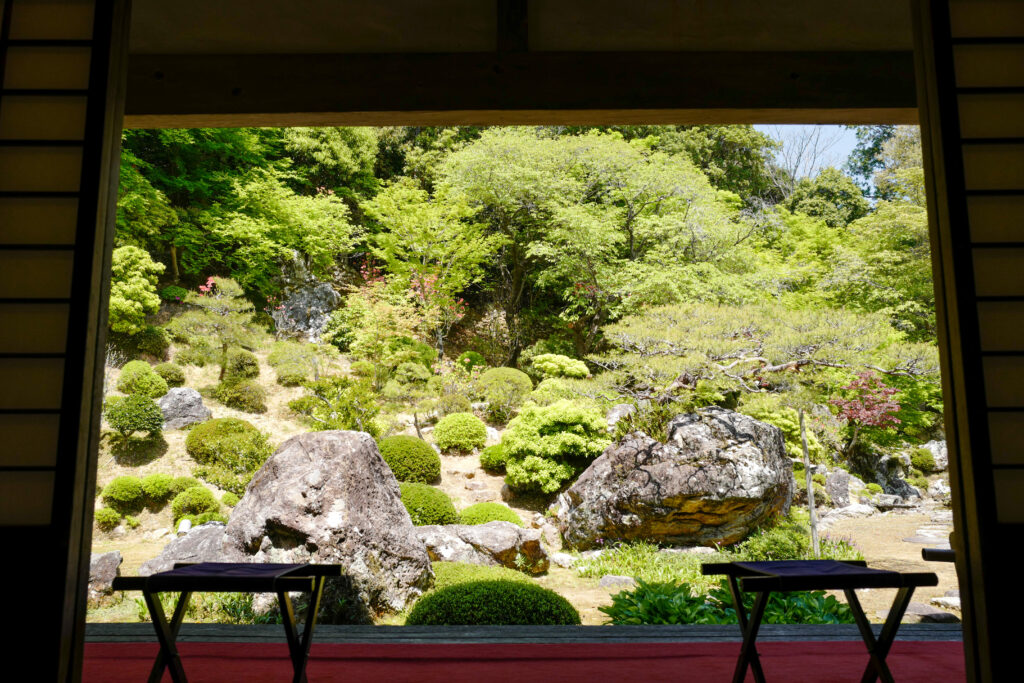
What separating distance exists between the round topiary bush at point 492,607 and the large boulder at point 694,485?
3006mm

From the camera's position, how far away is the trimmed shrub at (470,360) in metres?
10.8

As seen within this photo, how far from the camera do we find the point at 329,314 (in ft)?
37.4

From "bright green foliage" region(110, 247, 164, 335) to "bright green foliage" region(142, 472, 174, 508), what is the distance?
287 cm

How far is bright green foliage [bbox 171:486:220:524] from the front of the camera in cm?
753

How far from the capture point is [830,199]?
41.2 ft

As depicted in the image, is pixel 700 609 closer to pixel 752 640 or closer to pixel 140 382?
pixel 752 640

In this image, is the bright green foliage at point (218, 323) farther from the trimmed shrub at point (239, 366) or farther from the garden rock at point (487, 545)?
the garden rock at point (487, 545)

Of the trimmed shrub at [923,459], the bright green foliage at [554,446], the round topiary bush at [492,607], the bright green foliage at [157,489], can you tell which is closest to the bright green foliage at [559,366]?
the bright green foliage at [554,446]

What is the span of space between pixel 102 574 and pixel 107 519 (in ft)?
6.05

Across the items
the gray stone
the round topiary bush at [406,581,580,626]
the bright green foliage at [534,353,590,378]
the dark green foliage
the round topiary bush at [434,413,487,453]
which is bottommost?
the gray stone

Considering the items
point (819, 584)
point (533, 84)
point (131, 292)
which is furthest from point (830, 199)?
point (819, 584)

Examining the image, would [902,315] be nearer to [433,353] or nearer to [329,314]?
[433,353]

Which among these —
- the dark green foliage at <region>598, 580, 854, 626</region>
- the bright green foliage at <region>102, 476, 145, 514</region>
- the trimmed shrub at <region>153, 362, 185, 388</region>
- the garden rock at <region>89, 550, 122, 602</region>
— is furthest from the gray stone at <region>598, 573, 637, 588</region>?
the trimmed shrub at <region>153, 362, 185, 388</region>

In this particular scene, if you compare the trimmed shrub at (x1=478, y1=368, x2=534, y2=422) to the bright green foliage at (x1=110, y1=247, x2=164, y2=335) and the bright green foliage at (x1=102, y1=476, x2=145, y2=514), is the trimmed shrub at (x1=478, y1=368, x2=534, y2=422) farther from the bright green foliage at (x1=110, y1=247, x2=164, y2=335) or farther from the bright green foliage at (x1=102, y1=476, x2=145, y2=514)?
the bright green foliage at (x1=110, y1=247, x2=164, y2=335)
